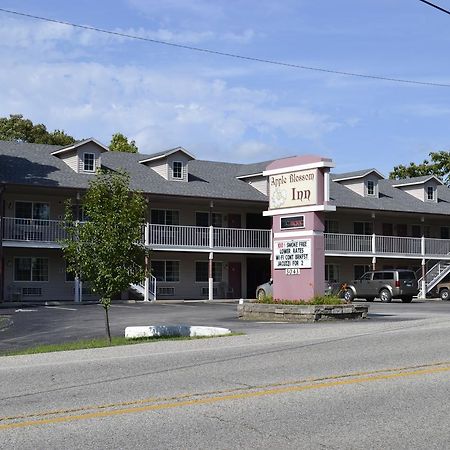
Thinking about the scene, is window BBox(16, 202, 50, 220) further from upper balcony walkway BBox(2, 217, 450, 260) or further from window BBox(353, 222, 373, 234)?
window BBox(353, 222, 373, 234)

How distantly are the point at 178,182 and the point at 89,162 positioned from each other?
16.5 feet

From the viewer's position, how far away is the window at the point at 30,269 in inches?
1458

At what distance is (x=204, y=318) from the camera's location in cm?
2475

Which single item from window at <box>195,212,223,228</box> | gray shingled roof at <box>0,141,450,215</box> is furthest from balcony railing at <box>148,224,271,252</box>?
window at <box>195,212,223,228</box>

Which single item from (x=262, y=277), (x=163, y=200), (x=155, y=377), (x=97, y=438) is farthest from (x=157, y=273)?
(x=97, y=438)

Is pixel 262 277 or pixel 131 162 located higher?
pixel 131 162

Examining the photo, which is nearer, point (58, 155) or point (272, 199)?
point (272, 199)

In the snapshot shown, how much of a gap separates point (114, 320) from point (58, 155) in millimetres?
17457

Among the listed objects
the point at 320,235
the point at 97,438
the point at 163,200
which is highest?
the point at 163,200

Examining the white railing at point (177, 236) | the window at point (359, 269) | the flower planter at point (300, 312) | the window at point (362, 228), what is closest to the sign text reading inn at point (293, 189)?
the flower planter at point (300, 312)

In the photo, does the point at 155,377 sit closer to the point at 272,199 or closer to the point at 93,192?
the point at 93,192

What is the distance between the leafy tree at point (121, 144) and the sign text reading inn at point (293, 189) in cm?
3642

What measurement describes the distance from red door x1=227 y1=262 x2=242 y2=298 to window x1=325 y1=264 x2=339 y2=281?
20.5 feet

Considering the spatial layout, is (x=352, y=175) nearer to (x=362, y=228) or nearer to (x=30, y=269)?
(x=362, y=228)
